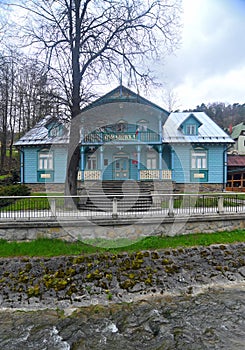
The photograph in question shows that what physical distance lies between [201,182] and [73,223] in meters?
13.1

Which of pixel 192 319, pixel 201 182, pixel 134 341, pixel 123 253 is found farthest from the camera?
pixel 201 182

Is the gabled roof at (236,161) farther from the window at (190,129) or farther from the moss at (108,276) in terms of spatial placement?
the moss at (108,276)

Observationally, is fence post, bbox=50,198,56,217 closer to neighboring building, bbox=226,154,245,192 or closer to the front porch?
the front porch

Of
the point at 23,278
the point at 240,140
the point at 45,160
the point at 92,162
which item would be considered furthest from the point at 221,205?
the point at 240,140

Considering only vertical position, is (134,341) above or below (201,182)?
below

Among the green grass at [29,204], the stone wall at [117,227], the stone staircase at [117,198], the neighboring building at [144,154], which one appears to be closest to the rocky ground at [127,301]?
the stone wall at [117,227]

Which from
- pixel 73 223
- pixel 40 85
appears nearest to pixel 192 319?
pixel 73 223

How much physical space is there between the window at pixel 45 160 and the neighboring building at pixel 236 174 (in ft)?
46.4

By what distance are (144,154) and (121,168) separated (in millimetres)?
2083

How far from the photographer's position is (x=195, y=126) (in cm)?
2019

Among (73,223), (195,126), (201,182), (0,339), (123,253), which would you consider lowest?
(0,339)

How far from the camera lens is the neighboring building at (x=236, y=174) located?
69.6 ft

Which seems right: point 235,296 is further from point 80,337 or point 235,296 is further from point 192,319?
point 80,337

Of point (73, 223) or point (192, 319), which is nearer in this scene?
point (192, 319)
